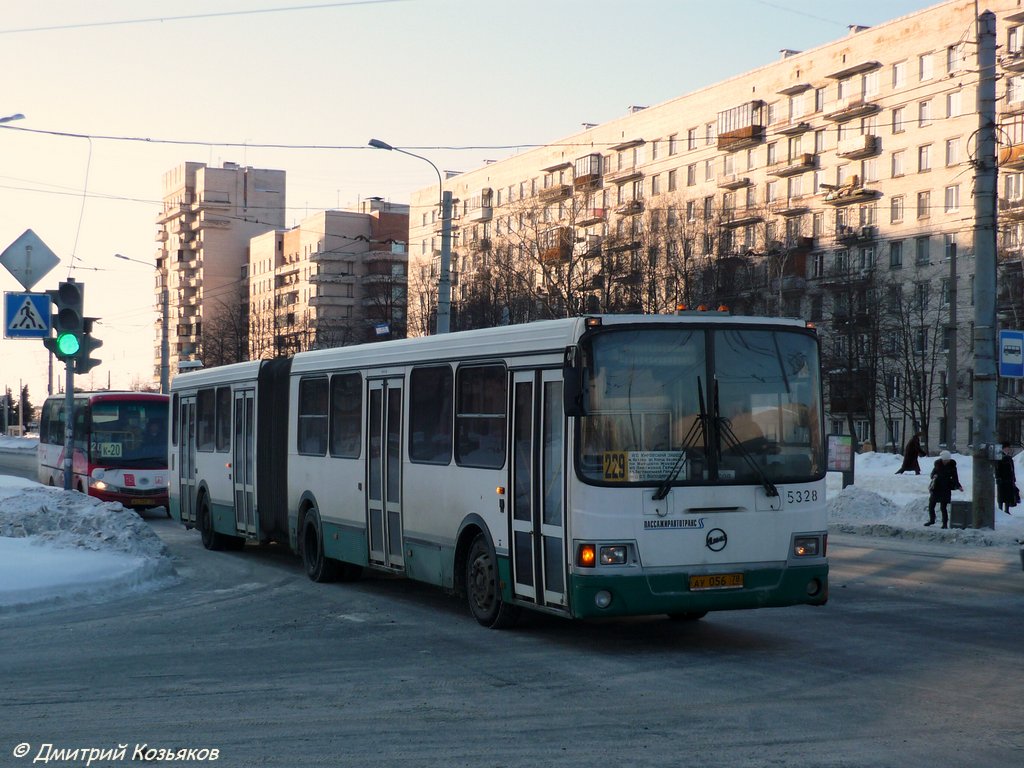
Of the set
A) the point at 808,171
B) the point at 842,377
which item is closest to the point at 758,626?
the point at 842,377

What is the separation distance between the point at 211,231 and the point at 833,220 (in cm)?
7838

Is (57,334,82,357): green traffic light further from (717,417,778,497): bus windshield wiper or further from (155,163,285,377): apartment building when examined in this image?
(155,163,285,377): apartment building

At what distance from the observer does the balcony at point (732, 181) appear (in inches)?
3159

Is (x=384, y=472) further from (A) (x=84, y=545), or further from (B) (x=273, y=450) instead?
(A) (x=84, y=545)

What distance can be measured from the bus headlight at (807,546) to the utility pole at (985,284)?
525 inches

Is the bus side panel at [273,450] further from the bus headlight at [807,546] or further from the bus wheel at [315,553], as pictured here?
the bus headlight at [807,546]

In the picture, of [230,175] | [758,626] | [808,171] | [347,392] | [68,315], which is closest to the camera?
[758,626]

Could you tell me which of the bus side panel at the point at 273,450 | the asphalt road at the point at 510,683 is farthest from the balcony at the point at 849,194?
the asphalt road at the point at 510,683

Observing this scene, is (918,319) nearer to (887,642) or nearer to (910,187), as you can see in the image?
(910,187)

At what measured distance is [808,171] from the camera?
7662 centimetres

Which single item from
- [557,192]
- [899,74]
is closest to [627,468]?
[899,74]

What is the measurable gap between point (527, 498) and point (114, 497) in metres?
18.9

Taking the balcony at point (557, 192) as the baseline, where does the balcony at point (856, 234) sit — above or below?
below

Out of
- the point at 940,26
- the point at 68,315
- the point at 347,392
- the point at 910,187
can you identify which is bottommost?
the point at 347,392
